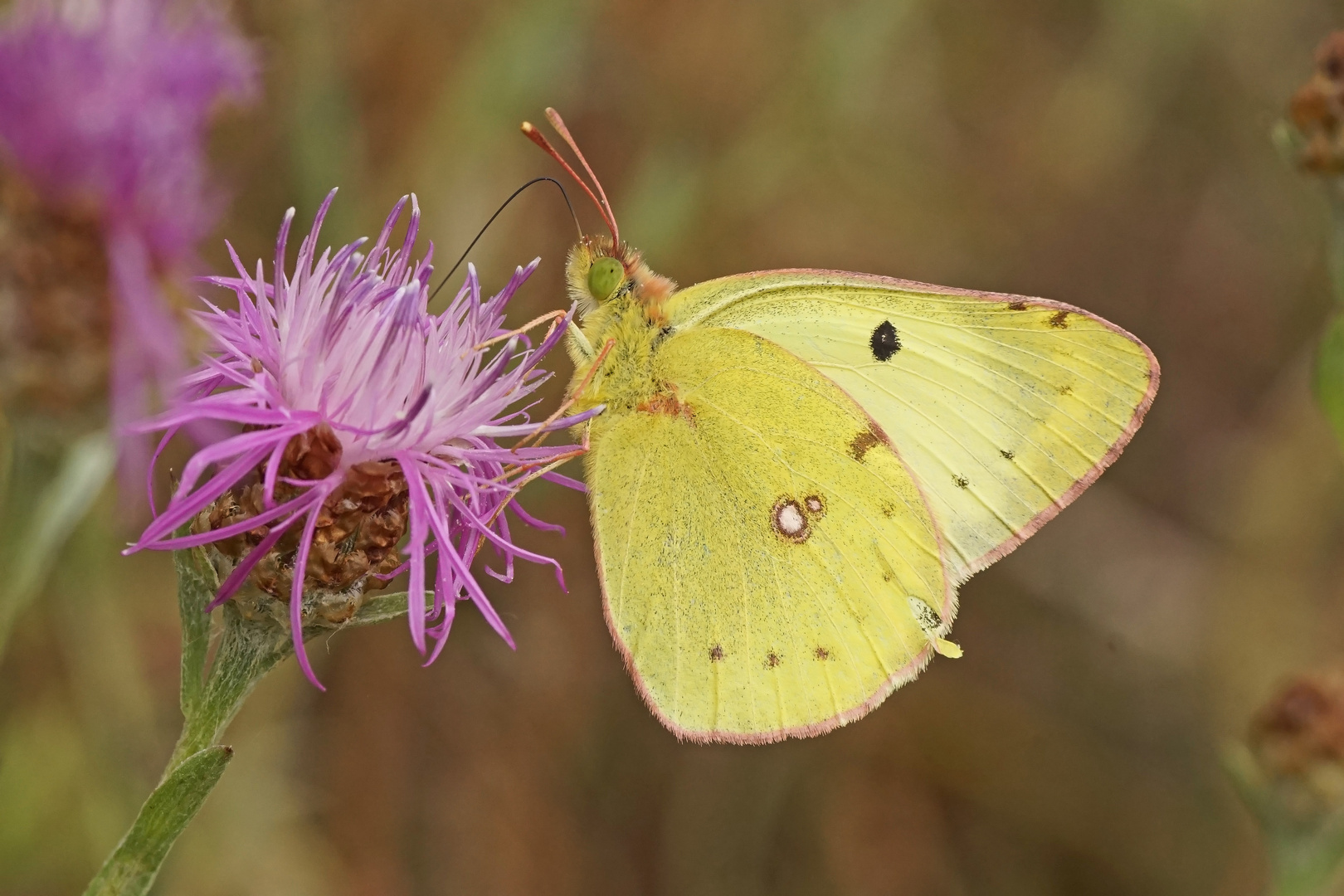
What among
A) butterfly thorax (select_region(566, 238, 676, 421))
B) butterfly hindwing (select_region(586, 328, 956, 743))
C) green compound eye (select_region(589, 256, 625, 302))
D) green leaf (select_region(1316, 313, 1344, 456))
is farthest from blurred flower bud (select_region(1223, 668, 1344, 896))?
green compound eye (select_region(589, 256, 625, 302))

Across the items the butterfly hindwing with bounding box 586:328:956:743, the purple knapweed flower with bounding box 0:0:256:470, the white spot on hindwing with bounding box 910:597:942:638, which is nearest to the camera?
the purple knapweed flower with bounding box 0:0:256:470

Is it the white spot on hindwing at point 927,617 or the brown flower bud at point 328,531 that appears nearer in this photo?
the brown flower bud at point 328,531

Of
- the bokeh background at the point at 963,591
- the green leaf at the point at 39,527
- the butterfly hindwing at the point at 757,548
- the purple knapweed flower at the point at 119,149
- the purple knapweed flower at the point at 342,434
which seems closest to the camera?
the purple knapweed flower at the point at 119,149

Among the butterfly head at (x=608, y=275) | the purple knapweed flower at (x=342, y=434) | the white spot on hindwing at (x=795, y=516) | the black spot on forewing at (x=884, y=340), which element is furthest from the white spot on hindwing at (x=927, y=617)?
the purple knapweed flower at (x=342, y=434)

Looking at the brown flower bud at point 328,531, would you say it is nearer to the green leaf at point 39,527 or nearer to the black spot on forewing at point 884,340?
the green leaf at point 39,527

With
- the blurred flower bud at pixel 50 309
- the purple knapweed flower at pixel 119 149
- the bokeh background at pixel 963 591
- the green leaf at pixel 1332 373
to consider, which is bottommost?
the bokeh background at pixel 963 591

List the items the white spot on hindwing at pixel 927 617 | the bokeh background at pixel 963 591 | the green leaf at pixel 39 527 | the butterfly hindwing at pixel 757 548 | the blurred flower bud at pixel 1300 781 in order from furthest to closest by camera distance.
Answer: the bokeh background at pixel 963 591 < the blurred flower bud at pixel 1300 781 < the white spot on hindwing at pixel 927 617 < the butterfly hindwing at pixel 757 548 < the green leaf at pixel 39 527

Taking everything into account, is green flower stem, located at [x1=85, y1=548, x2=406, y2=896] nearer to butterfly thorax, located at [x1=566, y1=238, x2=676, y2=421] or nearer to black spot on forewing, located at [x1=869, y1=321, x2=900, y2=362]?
butterfly thorax, located at [x1=566, y1=238, x2=676, y2=421]
